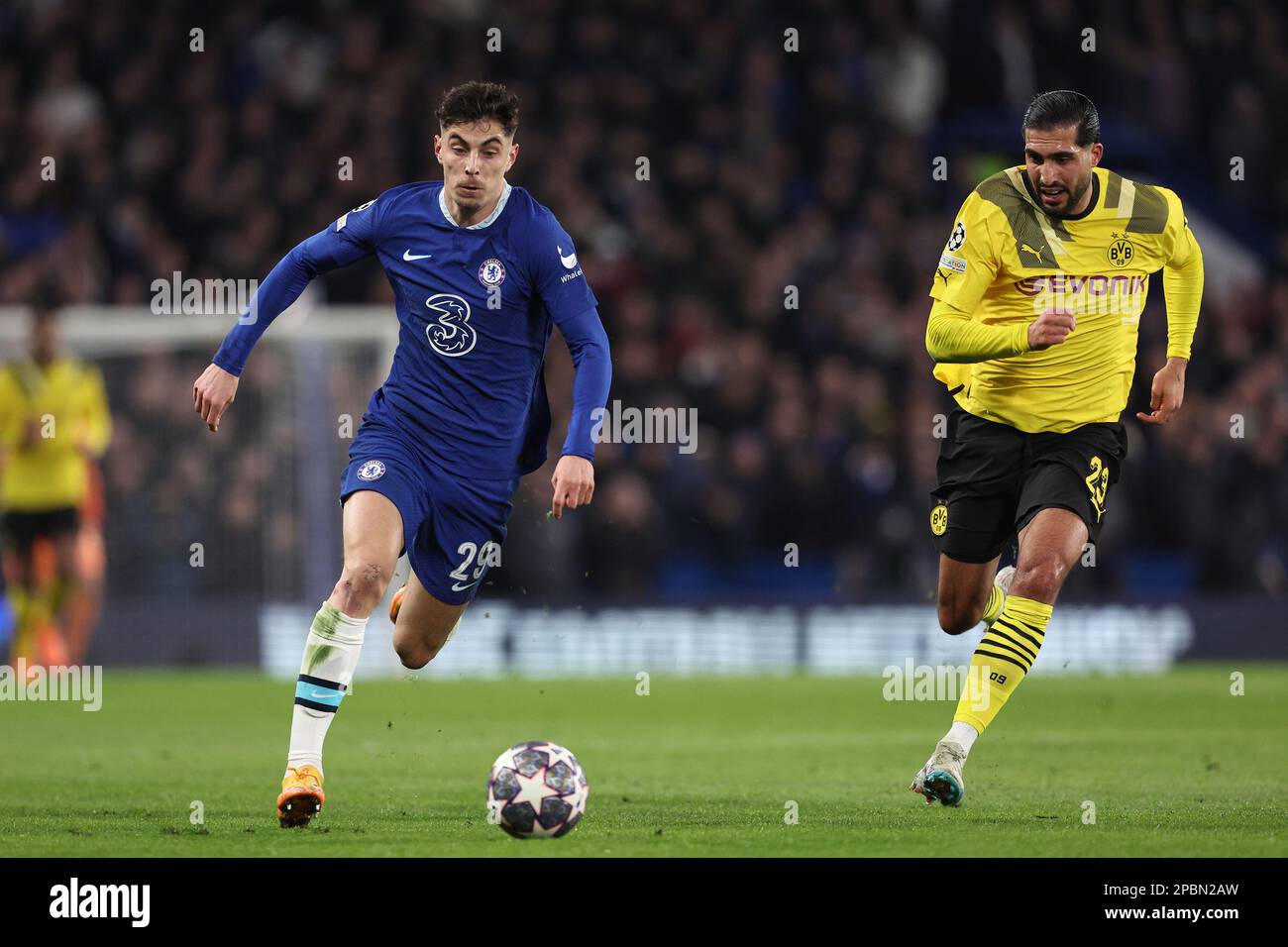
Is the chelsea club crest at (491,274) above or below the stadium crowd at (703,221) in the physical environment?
below

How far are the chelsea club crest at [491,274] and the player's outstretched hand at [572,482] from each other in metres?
0.93

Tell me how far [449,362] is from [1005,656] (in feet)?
7.85

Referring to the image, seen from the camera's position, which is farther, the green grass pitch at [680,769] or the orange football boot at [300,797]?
the orange football boot at [300,797]

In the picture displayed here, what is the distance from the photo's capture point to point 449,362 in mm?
7410

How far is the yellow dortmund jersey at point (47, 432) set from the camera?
48.1ft

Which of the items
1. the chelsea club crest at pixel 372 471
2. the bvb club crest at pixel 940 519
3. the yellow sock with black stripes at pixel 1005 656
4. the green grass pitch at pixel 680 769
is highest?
the chelsea club crest at pixel 372 471

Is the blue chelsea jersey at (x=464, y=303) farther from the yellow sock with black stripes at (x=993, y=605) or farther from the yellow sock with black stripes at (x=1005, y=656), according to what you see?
the yellow sock with black stripes at (x=993, y=605)

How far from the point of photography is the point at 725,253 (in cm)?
1941

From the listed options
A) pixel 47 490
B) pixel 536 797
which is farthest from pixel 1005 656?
pixel 47 490

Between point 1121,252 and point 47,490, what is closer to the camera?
point 1121,252

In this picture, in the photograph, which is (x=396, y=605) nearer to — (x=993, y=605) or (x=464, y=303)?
(x=464, y=303)

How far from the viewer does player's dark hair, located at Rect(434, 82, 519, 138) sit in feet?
23.2

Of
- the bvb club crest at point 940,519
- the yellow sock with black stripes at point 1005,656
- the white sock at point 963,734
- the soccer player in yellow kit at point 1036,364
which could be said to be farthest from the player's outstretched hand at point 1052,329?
the white sock at point 963,734

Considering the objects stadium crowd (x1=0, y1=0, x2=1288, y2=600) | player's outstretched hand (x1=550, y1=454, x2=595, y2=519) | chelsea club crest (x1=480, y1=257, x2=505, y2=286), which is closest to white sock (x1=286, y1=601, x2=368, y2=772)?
player's outstretched hand (x1=550, y1=454, x2=595, y2=519)
